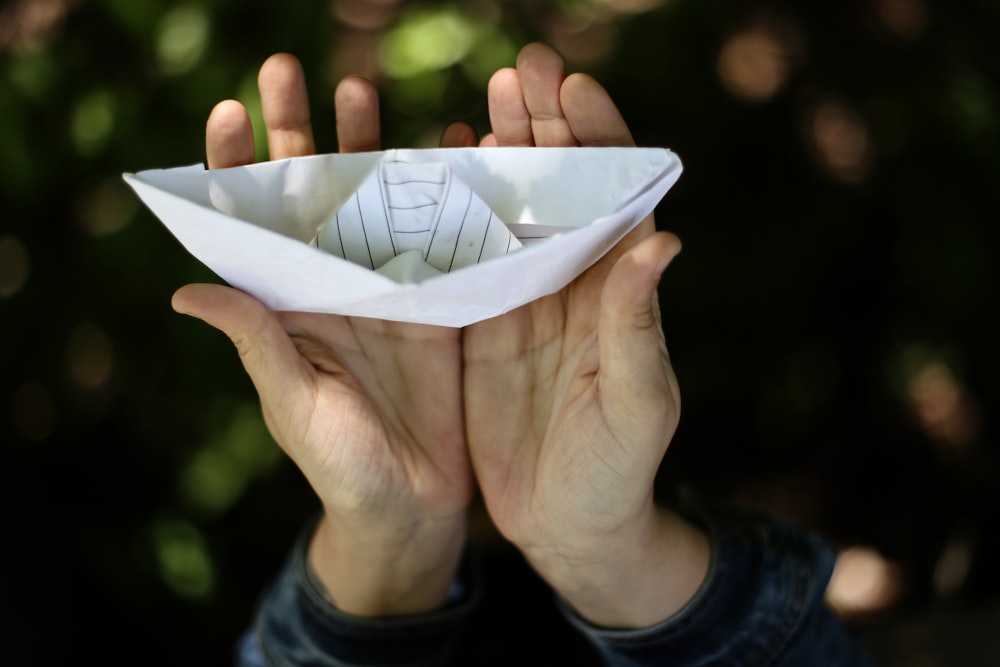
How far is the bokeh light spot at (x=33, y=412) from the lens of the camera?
922 mm

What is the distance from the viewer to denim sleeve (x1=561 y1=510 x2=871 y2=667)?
594 mm

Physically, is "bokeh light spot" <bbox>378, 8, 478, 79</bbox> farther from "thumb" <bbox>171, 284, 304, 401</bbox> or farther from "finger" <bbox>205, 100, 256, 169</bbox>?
"thumb" <bbox>171, 284, 304, 401</bbox>

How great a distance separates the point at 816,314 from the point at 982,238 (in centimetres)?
19

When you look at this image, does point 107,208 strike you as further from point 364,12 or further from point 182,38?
point 364,12

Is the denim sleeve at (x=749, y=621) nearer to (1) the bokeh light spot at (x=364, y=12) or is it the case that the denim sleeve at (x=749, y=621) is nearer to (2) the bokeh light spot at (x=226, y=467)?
(2) the bokeh light spot at (x=226, y=467)

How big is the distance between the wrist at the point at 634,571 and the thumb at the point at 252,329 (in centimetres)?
21

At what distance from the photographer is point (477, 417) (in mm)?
602

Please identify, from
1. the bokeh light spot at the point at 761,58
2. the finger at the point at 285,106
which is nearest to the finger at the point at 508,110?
the finger at the point at 285,106

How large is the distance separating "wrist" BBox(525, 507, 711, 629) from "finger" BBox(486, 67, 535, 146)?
266 millimetres

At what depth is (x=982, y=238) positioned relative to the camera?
0.92m

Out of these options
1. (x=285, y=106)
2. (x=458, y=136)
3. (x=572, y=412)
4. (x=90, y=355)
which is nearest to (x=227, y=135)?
(x=285, y=106)

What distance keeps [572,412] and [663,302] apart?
47cm

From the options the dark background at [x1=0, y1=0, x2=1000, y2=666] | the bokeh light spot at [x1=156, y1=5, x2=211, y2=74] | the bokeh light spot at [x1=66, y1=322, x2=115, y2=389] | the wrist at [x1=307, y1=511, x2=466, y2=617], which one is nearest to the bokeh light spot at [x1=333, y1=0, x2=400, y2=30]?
the dark background at [x1=0, y1=0, x2=1000, y2=666]

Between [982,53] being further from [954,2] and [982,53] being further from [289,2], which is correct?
[289,2]
